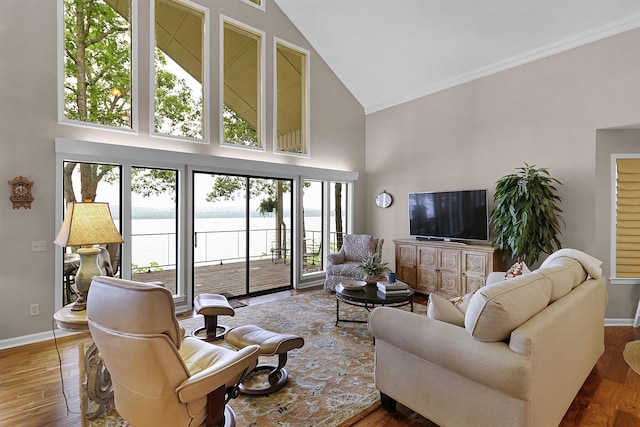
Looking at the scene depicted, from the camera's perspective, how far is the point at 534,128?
459cm

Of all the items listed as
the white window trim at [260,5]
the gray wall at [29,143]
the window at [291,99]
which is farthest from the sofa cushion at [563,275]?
the white window trim at [260,5]

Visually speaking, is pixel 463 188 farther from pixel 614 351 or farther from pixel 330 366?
pixel 330 366

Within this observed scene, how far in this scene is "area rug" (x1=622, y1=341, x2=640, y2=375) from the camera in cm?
308

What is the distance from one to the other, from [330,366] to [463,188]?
12.3 ft

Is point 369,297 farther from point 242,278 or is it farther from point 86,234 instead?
point 242,278

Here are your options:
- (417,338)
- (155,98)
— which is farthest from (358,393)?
(155,98)

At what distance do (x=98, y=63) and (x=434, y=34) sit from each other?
15.4 feet

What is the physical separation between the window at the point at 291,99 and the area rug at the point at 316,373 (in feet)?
9.76

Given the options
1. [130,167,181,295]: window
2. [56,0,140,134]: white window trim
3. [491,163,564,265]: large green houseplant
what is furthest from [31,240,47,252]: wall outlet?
[491,163,564,265]: large green houseplant

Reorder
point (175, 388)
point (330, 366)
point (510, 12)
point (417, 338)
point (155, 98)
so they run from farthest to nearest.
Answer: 1. point (155, 98)
2. point (510, 12)
3. point (330, 366)
4. point (417, 338)
5. point (175, 388)

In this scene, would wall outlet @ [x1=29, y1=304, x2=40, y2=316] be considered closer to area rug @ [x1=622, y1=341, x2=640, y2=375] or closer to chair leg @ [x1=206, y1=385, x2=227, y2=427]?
chair leg @ [x1=206, y1=385, x2=227, y2=427]

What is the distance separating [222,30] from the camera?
16.9ft

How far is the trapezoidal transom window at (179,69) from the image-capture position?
15.2 feet

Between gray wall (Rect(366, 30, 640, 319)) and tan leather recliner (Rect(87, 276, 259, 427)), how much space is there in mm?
4708
